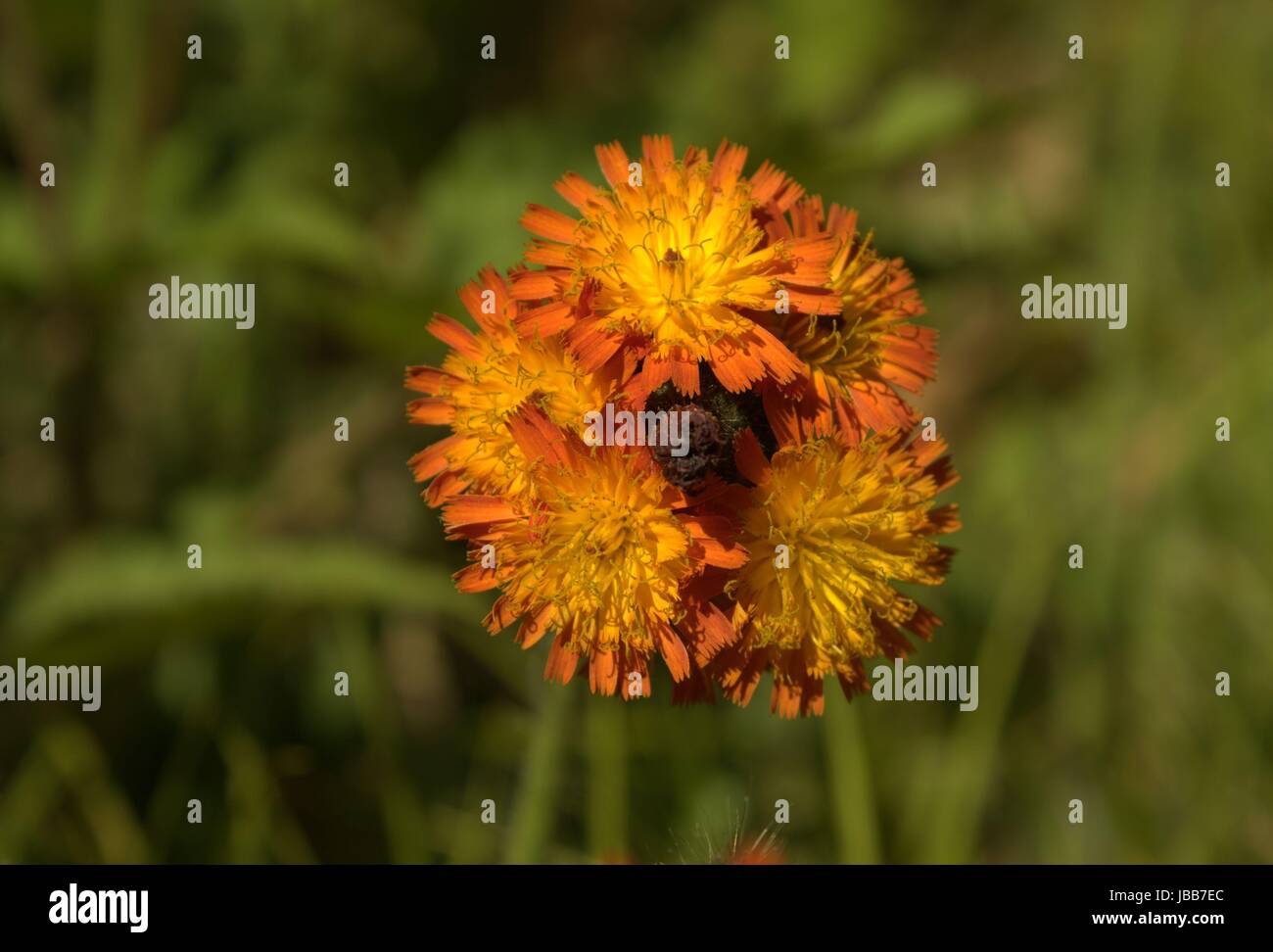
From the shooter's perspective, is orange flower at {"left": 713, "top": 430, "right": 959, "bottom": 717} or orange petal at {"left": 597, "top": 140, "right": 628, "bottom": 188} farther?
orange petal at {"left": 597, "top": 140, "right": 628, "bottom": 188}

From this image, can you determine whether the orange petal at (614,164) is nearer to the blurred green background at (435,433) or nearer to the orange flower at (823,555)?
the orange flower at (823,555)

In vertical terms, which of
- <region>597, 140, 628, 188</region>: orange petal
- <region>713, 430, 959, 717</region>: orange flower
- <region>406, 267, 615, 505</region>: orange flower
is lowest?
<region>713, 430, 959, 717</region>: orange flower

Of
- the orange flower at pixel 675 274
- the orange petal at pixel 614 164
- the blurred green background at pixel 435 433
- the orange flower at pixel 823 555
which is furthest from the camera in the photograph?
the blurred green background at pixel 435 433

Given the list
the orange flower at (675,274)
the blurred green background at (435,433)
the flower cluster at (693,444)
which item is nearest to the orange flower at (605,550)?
the flower cluster at (693,444)

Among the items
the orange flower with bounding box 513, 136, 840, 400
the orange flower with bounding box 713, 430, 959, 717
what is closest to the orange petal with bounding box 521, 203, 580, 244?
the orange flower with bounding box 513, 136, 840, 400

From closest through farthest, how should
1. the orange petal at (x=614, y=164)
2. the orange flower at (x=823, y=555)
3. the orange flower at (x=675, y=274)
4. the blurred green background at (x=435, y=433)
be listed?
the orange flower at (x=675, y=274), the orange flower at (x=823, y=555), the orange petal at (x=614, y=164), the blurred green background at (x=435, y=433)

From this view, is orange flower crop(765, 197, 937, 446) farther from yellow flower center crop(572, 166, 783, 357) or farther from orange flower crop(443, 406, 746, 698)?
orange flower crop(443, 406, 746, 698)

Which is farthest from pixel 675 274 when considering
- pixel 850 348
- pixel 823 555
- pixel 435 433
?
pixel 435 433

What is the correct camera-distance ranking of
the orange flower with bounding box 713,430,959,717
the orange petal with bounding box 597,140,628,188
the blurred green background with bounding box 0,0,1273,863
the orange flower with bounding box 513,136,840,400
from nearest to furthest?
1. the orange flower with bounding box 513,136,840,400
2. the orange flower with bounding box 713,430,959,717
3. the orange petal with bounding box 597,140,628,188
4. the blurred green background with bounding box 0,0,1273,863
